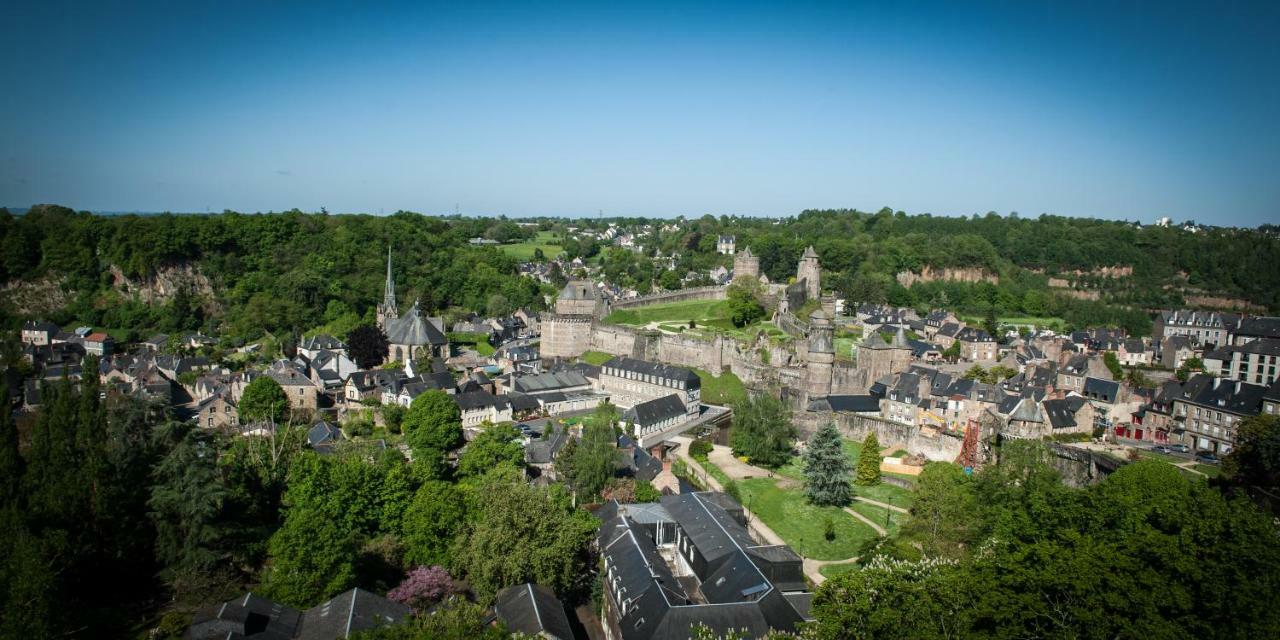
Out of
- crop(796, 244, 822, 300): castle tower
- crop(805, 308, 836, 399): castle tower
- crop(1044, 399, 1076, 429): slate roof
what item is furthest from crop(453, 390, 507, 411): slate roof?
crop(796, 244, 822, 300): castle tower

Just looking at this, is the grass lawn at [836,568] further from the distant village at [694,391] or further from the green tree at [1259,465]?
the green tree at [1259,465]

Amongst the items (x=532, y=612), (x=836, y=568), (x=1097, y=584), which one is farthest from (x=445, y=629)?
(x=836, y=568)

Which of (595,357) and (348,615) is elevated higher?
(595,357)

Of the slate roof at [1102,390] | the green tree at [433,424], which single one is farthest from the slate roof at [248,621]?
the slate roof at [1102,390]

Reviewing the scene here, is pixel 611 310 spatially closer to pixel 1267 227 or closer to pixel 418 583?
pixel 418 583

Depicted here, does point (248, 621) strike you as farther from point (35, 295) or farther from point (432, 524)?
point (35, 295)

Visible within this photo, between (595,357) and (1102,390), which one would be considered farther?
(595,357)
